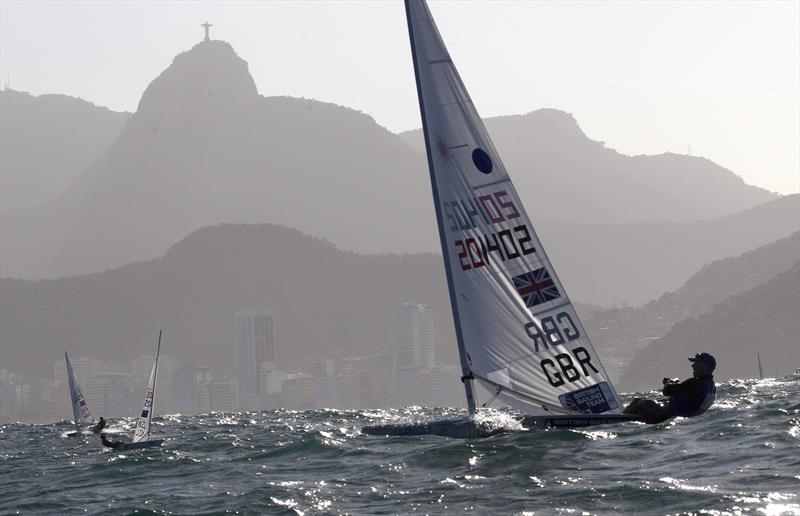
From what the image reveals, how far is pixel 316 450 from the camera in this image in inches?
1217

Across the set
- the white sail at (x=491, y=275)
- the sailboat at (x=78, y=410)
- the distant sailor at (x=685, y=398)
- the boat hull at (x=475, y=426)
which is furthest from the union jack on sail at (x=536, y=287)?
the sailboat at (x=78, y=410)

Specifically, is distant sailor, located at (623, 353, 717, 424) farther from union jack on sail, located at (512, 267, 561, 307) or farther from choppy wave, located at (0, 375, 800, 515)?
union jack on sail, located at (512, 267, 561, 307)

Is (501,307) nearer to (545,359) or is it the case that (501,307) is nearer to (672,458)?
(545,359)

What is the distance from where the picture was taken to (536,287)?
83.5 feet

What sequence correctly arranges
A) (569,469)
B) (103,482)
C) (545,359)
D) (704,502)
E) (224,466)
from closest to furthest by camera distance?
(704,502) < (569,469) < (545,359) < (103,482) < (224,466)

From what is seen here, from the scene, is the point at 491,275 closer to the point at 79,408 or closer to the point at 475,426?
the point at 475,426

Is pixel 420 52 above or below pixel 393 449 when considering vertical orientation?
above

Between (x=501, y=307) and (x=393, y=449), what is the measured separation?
5.50 metres

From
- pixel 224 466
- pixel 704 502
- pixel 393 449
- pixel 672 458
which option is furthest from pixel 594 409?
pixel 224 466

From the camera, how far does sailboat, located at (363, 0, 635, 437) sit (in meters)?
25.1

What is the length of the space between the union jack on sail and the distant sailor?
3.11m

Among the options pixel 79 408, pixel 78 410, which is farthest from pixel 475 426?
pixel 79 408

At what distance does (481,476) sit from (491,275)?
513 centimetres

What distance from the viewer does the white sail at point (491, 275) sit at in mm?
25156
